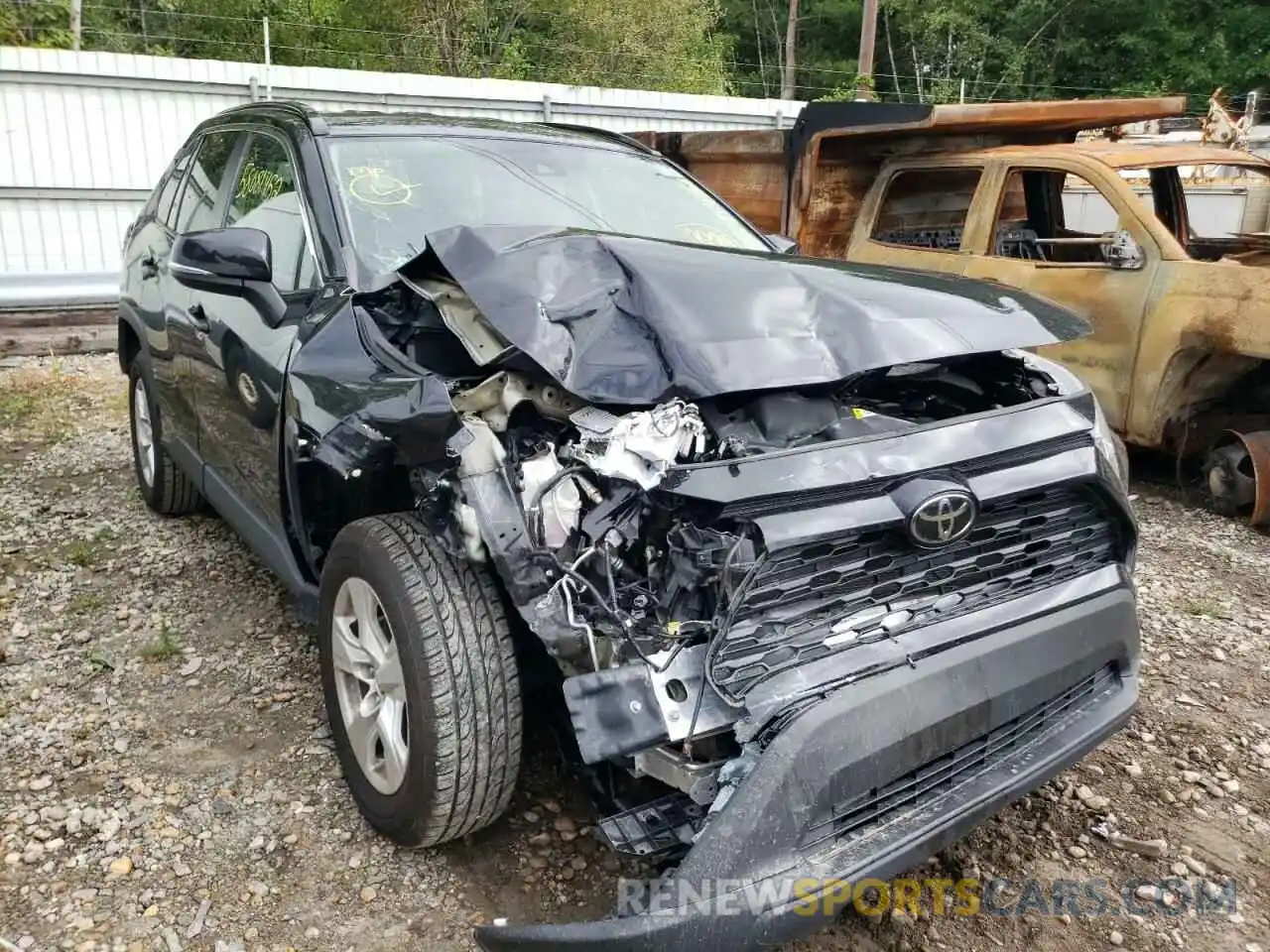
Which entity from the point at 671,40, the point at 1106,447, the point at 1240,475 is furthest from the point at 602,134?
the point at 671,40

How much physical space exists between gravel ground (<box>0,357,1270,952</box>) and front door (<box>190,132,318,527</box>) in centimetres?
64

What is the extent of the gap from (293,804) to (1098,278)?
462cm

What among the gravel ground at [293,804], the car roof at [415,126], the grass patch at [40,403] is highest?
the car roof at [415,126]

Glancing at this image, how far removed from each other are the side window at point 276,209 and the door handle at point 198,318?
1.10ft

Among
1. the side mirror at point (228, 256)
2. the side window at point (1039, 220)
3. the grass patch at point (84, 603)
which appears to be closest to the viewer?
the side mirror at point (228, 256)

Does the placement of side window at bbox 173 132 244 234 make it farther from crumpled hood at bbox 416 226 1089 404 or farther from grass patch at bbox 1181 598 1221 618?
grass patch at bbox 1181 598 1221 618

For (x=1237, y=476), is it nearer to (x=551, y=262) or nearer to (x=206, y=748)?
(x=551, y=262)

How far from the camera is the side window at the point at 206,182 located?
384 centimetres

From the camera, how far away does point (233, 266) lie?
2.81 meters

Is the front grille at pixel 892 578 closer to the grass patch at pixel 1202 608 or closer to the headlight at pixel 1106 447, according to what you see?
the headlight at pixel 1106 447

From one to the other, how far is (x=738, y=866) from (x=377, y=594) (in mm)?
1046

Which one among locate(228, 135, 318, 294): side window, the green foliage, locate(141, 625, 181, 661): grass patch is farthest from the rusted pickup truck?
the green foliage

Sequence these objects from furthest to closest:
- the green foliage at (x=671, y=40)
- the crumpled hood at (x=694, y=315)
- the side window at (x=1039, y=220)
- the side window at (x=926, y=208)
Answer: the green foliage at (x=671, y=40) < the side window at (x=926, y=208) < the side window at (x=1039, y=220) < the crumpled hood at (x=694, y=315)

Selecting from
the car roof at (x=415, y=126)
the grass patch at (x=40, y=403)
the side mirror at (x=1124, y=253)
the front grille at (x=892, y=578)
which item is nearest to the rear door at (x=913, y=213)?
the side mirror at (x=1124, y=253)
